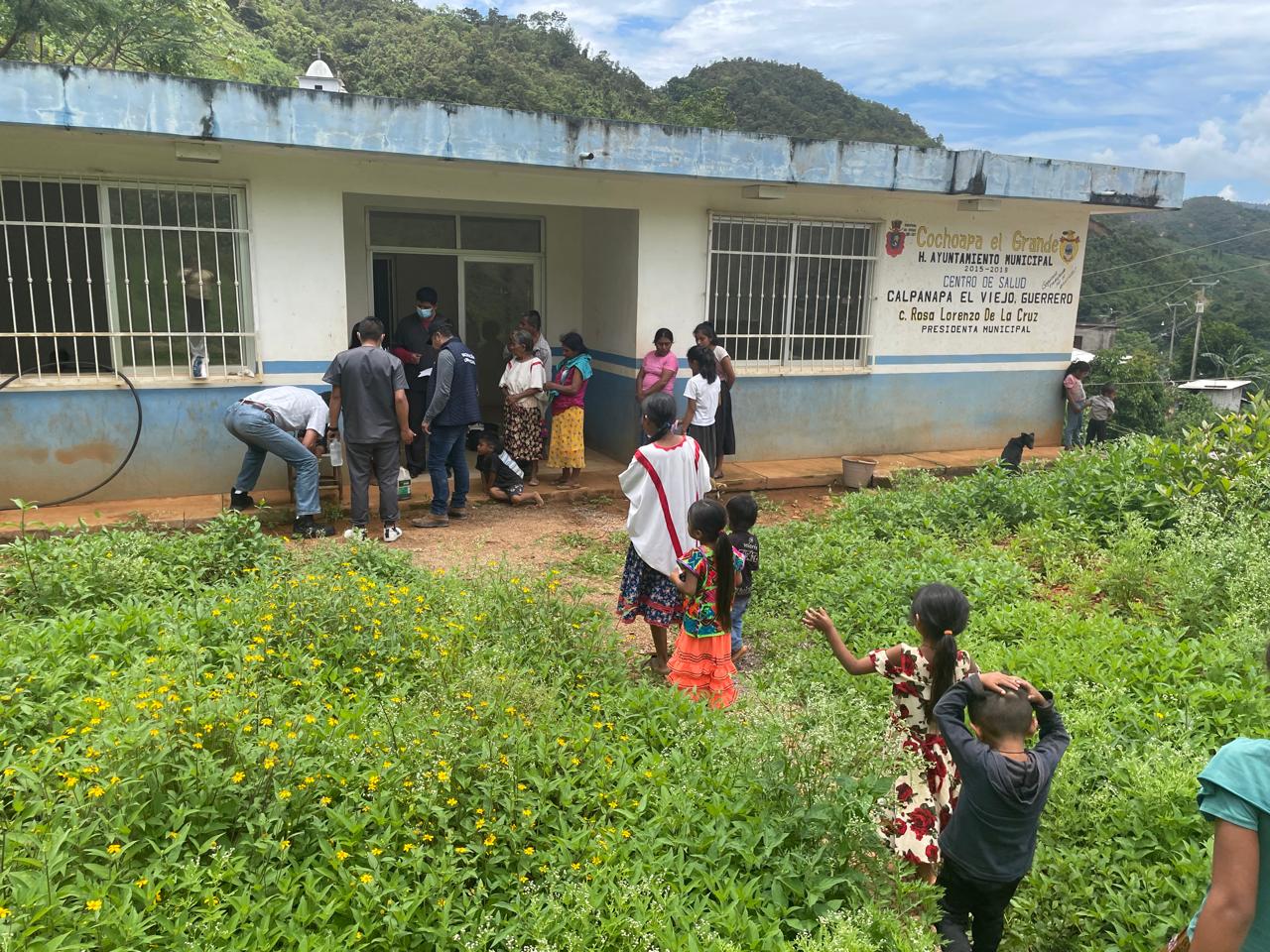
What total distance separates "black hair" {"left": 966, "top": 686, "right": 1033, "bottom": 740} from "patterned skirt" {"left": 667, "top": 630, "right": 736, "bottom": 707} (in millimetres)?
1681

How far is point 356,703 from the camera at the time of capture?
3477 mm

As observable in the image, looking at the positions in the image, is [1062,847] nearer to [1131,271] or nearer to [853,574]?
[853,574]

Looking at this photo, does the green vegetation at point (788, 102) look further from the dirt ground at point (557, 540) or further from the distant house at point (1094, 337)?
the dirt ground at point (557, 540)

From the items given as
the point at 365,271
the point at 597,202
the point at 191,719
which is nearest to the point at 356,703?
the point at 191,719

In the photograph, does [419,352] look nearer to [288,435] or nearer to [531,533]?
[288,435]

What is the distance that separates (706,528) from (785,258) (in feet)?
21.0

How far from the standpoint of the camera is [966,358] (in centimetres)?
1087

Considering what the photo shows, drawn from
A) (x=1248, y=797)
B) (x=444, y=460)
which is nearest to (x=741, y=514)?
(x=1248, y=797)

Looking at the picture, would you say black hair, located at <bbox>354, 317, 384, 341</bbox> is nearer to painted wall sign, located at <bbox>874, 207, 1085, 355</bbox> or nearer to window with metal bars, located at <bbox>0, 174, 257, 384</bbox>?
window with metal bars, located at <bbox>0, 174, 257, 384</bbox>

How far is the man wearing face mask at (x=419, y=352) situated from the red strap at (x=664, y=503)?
4.16m

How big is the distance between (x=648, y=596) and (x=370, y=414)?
9.65ft

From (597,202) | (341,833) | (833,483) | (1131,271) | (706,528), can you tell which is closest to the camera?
(341,833)

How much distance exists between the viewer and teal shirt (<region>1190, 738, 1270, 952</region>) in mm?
1764

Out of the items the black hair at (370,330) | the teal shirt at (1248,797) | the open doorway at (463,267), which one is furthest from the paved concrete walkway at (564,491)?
the teal shirt at (1248,797)
